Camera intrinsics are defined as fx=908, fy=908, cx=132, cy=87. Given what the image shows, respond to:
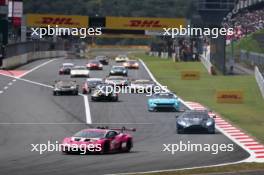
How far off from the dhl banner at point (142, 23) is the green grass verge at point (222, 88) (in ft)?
16.0

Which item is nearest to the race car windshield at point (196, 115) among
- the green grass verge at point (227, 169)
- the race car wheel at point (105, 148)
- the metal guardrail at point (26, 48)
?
the race car wheel at point (105, 148)

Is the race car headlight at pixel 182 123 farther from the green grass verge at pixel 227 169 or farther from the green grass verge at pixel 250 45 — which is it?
the green grass verge at pixel 250 45

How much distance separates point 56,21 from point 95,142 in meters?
76.8

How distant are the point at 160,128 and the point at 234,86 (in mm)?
33983

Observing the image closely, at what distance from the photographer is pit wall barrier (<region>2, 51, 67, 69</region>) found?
298 ft

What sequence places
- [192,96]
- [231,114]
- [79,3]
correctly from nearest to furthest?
[231,114] < [192,96] < [79,3]

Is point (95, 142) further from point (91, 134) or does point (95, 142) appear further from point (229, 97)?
point (229, 97)

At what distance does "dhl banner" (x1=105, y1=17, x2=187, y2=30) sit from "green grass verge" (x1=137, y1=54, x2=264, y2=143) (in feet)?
16.0

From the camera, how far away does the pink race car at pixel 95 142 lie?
32469 millimetres

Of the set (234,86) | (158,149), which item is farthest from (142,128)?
(234,86)

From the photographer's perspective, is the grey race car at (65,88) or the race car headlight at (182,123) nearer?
the race car headlight at (182,123)

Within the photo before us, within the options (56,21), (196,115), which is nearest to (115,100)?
(196,115)

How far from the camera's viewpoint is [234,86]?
3027 inches

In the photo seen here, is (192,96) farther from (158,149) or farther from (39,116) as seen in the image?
(158,149)
